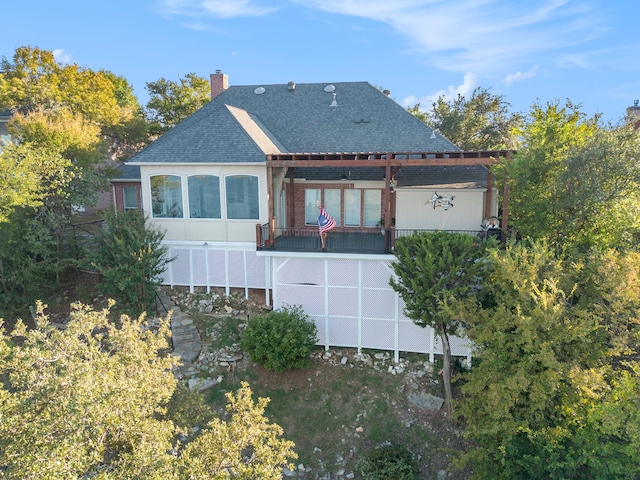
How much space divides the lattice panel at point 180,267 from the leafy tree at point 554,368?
1091cm

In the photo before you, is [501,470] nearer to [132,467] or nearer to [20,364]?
[132,467]

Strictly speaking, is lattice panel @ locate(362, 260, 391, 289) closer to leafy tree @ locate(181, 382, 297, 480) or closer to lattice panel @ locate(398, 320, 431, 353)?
lattice panel @ locate(398, 320, 431, 353)

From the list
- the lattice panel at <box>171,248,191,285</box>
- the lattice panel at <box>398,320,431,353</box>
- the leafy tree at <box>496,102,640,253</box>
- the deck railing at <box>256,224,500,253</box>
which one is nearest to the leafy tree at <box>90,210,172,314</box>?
the lattice panel at <box>171,248,191,285</box>

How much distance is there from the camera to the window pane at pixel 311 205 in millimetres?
17922

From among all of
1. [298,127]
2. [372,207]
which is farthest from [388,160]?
[298,127]

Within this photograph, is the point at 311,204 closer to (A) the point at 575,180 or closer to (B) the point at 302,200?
(B) the point at 302,200

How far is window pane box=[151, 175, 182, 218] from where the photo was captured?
16172 millimetres

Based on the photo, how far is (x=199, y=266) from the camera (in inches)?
651

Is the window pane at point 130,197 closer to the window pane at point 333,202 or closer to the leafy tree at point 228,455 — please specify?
the window pane at point 333,202

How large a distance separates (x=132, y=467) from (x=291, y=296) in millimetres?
9265

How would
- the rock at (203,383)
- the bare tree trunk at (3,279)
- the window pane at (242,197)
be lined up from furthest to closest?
1. the window pane at (242,197)
2. the bare tree trunk at (3,279)
3. the rock at (203,383)

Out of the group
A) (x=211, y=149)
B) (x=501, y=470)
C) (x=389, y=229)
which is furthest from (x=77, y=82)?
(x=501, y=470)

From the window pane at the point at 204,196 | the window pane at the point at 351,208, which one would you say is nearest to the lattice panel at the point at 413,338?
the window pane at the point at 351,208

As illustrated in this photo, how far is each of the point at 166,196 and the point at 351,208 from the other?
755 cm
